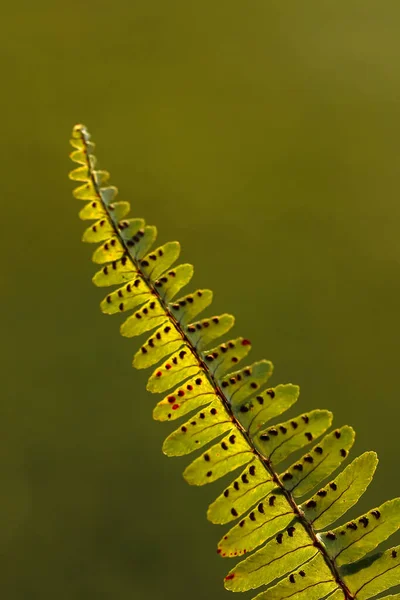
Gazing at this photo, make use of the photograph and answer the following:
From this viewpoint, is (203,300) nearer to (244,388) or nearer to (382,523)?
(244,388)

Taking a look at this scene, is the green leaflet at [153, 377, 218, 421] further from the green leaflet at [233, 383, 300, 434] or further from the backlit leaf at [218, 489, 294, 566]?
the backlit leaf at [218, 489, 294, 566]

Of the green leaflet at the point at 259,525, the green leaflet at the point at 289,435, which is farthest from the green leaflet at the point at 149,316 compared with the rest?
the green leaflet at the point at 259,525

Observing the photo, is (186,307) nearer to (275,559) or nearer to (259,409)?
(259,409)

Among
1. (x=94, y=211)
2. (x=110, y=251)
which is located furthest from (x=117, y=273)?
(x=94, y=211)

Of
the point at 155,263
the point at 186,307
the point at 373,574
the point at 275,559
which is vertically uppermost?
the point at 155,263

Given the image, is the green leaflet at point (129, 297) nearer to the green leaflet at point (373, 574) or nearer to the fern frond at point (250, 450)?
the fern frond at point (250, 450)

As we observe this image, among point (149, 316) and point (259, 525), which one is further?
point (149, 316)
